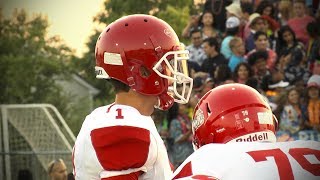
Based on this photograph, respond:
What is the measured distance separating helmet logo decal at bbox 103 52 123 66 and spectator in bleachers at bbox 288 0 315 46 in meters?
4.74

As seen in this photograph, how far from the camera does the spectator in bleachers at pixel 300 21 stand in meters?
7.66

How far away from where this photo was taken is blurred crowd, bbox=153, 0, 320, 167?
6832 millimetres

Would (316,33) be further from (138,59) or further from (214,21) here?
(138,59)

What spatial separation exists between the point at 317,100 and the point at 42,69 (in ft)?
55.8

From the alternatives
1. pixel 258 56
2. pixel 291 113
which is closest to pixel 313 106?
pixel 291 113

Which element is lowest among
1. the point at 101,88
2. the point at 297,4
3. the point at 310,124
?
the point at 101,88

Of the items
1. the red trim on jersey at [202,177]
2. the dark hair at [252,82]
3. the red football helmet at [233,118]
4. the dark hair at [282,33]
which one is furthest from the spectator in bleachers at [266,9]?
the red trim on jersey at [202,177]

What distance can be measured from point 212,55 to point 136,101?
16.0ft

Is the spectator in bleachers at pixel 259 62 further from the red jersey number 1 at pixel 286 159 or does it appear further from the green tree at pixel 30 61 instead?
the green tree at pixel 30 61

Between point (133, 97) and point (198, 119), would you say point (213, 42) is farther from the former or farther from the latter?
point (198, 119)

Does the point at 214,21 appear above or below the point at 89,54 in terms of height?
above

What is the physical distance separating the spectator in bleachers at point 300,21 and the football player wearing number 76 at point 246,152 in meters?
4.89

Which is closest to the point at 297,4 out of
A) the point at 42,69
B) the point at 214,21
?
the point at 214,21

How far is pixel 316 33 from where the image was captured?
24.4ft
